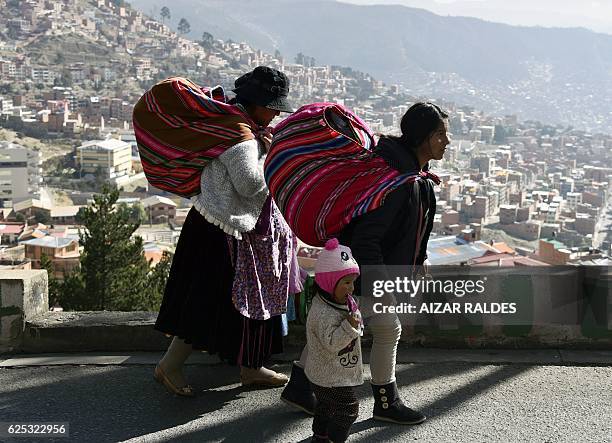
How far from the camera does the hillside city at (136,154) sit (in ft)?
198

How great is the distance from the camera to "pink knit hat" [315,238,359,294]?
7.02ft

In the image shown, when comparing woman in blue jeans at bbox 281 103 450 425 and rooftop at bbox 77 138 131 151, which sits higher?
woman in blue jeans at bbox 281 103 450 425

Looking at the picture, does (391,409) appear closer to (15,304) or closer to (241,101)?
(241,101)

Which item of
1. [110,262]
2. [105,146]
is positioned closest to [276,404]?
[110,262]

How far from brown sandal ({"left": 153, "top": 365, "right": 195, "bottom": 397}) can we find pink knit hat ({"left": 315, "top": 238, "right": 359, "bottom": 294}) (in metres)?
0.72

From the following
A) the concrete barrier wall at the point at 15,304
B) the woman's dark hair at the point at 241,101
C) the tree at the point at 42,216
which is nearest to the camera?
the woman's dark hair at the point at 241,101

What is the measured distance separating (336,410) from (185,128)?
986 millimetres

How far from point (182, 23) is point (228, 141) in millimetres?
159308

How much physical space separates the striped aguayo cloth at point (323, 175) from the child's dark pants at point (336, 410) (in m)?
0.44

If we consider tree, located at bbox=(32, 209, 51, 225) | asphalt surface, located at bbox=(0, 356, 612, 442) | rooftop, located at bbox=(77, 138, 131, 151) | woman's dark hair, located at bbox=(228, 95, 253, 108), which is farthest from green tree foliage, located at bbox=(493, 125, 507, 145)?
woman's dark hair, located at bbox=(228, 95, 253, 108)

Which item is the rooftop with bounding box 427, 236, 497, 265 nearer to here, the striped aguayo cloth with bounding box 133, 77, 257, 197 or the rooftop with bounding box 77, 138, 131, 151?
the rooftop with bounding box 77, 138, 131, 151

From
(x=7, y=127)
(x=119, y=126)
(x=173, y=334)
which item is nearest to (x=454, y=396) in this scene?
(x=173, y=334)

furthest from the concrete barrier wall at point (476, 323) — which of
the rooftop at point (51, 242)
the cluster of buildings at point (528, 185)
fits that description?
the rooftop at point (51, 242)

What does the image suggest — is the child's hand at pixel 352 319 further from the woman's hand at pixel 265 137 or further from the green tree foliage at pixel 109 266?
the green tree foliage at pixel 109 266
